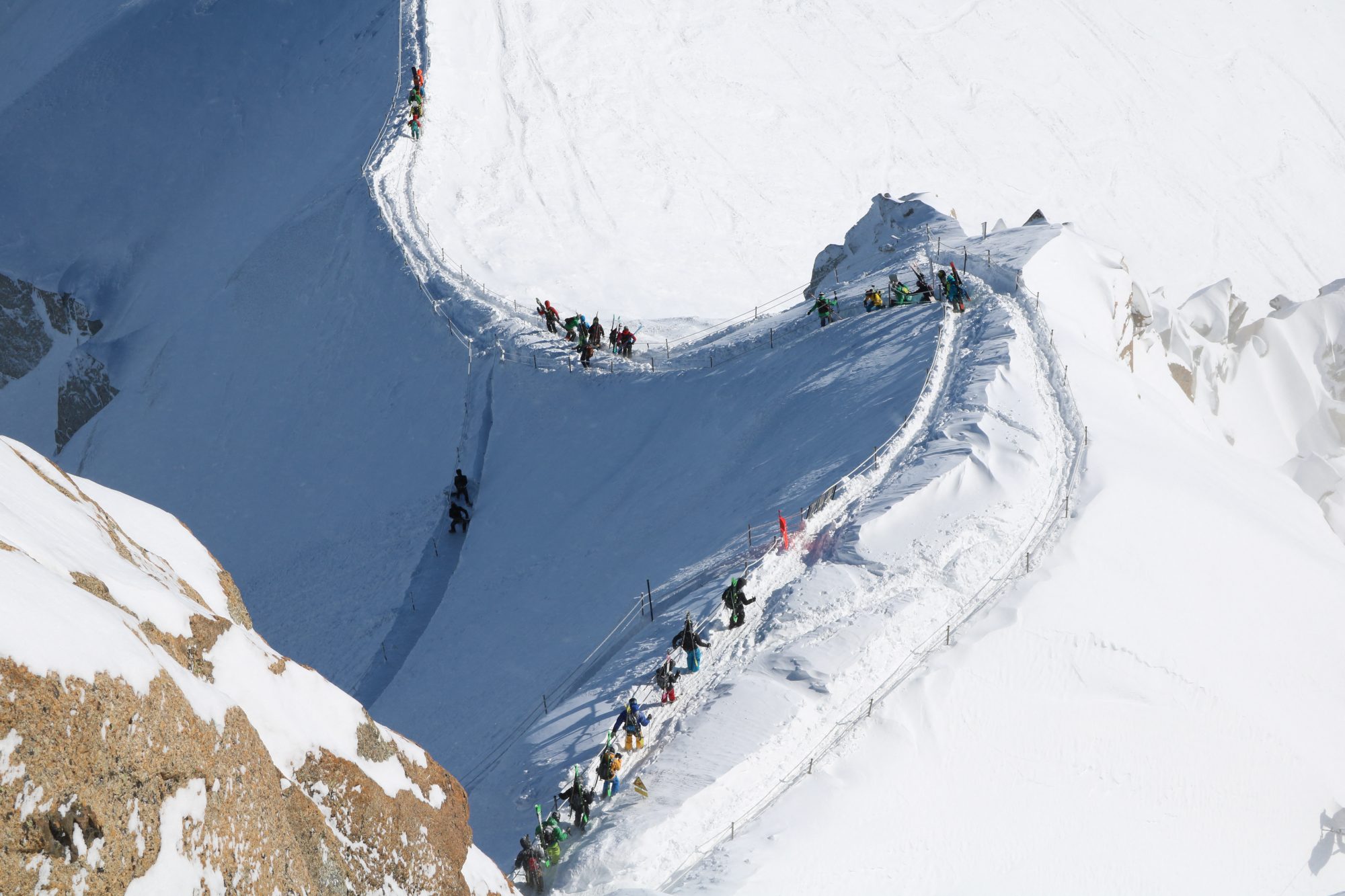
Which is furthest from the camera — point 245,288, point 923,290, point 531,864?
point 245,288

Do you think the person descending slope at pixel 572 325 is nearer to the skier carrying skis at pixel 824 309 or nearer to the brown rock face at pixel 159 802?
the skier carrying skis at pixel 824 309

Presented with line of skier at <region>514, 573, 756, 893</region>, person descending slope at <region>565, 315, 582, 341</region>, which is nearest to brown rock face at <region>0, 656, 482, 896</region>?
line of skier at <region>514, 573, 756, 893</region>

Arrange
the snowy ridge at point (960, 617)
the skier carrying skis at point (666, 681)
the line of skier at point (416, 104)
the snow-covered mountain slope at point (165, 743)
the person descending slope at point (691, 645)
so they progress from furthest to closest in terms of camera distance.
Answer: the line of skier at point (416, 104), the person descending slope at point (691, 645), the skier carrying skis at point (666, 681), the snowy ridge at point (960, 617), the snow-covered mountain slope at point (165, 743)

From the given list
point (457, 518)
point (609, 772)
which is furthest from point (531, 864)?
point (457, 518)

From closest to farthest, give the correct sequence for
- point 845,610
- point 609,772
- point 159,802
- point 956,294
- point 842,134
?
point 159,802
point 609,772
point 845,610
point 956,294
point 842,134

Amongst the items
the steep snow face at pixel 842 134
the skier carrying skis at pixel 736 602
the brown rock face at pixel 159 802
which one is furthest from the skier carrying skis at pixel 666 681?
the steep snow face at pixel 842 134

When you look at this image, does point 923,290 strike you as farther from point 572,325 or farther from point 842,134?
point 842,134
